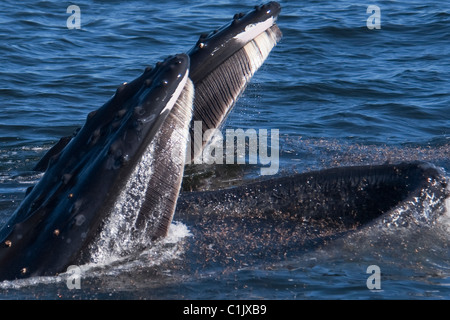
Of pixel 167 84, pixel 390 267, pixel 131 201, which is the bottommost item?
pixel 390 267

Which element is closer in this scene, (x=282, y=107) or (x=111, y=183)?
(x=111, y=183)

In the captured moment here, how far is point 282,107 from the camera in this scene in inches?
488

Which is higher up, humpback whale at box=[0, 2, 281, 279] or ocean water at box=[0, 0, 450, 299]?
humpback whale at box=[0, 2, 281, 279]

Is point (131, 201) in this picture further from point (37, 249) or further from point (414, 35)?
point (414, 35)

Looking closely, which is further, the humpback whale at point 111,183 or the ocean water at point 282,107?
the ocean water at point 282,107

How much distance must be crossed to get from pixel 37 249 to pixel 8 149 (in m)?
5.80

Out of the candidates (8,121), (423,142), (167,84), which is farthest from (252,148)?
(167,84)

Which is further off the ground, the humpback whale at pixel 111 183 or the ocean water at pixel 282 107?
the humpback whale at pixel 111 183

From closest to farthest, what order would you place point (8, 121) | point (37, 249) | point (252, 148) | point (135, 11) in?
point (37, 249), point (252, 148), point (8, 121), point (135, 11)

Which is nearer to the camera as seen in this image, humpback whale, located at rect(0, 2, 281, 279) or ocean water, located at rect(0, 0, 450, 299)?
humpback whale, located at rect(0, 2, 281, 279)

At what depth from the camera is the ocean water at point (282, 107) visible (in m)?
4.80

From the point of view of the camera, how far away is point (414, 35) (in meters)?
17.1

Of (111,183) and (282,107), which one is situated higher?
(111,183)

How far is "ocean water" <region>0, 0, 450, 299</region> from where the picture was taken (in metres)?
4.80
